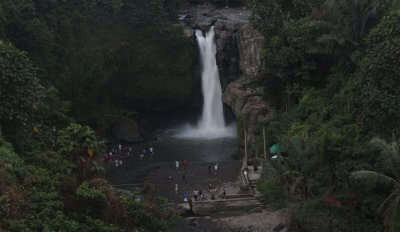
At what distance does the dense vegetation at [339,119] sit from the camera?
18.2 meters

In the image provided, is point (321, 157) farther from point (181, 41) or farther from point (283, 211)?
point (181, 41)

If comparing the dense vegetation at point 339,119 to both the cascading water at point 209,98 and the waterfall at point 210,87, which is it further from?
the waterfall at point 210,87

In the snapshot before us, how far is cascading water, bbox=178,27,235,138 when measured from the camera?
42.4 meters

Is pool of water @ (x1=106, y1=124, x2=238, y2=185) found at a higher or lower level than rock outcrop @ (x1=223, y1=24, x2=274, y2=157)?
lower

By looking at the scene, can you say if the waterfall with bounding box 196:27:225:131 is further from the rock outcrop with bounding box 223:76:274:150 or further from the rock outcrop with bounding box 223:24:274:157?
the rock outcrop with bounding box 223:76:274:150

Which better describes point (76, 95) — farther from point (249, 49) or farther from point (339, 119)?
point (339, 119)

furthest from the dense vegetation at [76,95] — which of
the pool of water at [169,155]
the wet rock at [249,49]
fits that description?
the wet rock at [249,49]

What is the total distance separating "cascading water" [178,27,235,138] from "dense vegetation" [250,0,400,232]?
14.1 meters

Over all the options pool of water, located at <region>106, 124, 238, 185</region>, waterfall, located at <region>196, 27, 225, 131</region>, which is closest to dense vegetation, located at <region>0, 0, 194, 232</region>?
waterfall, located at <region>196, 27, 225, 131</region>

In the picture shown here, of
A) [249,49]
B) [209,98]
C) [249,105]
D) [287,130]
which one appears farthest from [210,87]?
[287,130]

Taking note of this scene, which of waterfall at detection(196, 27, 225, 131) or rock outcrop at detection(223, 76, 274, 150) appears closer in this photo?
rock outcrop at detection(223, 76, 274, 150)

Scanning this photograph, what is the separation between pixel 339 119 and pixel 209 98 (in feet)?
75.0

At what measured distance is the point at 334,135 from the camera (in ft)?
62.6

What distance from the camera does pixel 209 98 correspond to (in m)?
43.8
